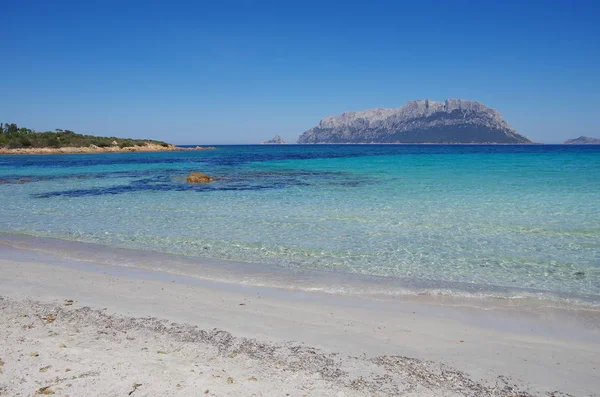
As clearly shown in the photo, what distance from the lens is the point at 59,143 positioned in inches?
3083

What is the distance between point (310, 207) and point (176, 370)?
12.0 metres

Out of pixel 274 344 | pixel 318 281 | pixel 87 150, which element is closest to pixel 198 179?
pixel 318 281

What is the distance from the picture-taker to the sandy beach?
4141 mm

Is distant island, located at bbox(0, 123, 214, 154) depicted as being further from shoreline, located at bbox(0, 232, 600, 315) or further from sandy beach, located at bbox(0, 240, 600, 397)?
sandy beach, located at bbox(0, 240, 600, 397)

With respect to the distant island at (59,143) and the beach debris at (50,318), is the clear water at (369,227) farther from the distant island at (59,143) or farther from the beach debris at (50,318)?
the distant island at (59,143)

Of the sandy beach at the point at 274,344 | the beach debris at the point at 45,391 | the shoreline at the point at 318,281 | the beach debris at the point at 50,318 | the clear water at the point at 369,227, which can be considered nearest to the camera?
the beach debris at the point at 45,391

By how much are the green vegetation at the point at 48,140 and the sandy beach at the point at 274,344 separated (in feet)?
266

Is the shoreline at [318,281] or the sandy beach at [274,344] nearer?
the sandy beach at [274,344]

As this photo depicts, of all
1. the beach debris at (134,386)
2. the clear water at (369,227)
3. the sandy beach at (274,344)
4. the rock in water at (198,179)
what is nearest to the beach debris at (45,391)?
the sandy beach at (274,344)

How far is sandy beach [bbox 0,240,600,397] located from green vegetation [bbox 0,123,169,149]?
80941 millimetres

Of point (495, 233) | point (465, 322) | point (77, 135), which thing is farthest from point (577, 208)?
point (77, 135)

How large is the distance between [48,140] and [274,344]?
8798 cm

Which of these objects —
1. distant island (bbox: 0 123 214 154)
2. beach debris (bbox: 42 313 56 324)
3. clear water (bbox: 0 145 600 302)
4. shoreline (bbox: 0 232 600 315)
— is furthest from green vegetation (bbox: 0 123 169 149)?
beach debris (bbox: 42 313 56 324)

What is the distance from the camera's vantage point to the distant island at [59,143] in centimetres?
7331
